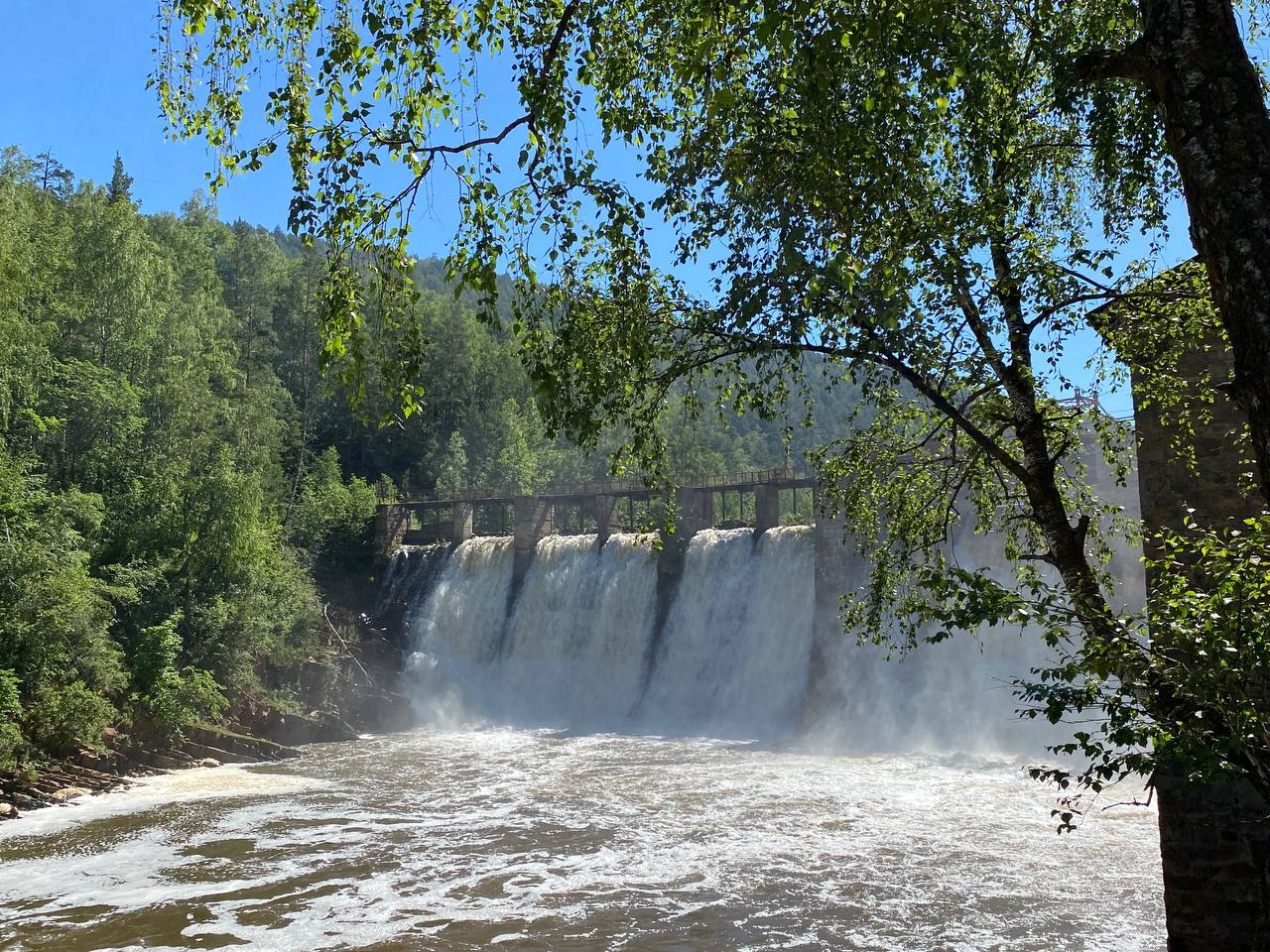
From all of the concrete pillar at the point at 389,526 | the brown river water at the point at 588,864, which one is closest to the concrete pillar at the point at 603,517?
the concrete pillar at the point at 389,526

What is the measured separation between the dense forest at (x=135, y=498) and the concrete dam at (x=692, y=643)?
455 cm

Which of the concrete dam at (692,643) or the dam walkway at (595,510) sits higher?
the dam walkway at (595,510)

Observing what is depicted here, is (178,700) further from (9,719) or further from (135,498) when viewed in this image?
(135,498)

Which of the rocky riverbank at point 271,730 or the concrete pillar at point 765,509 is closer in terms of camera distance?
the rocky riverbank at point 271,730

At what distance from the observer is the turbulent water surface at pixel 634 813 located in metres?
10.7

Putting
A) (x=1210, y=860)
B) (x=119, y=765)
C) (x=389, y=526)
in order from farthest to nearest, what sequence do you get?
(x=389, y=526) → (x=119, y=765) → (x=1210, y=860)

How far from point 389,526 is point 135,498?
42.1 ft

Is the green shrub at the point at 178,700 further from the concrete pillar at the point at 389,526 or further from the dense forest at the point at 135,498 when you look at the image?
the concrete pillar at the point at 389,526

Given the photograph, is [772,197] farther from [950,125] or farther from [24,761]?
[24,761]

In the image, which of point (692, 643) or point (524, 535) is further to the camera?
point (524, 535)

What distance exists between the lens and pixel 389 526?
37094mm

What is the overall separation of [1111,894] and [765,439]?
79688 mm

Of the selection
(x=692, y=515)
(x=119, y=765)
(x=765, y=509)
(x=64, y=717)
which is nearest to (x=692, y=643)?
(x=692, y=515)

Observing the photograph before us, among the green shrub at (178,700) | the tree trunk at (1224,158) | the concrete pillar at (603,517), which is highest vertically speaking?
the concrete pillar at (603,517)
